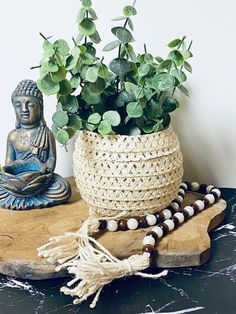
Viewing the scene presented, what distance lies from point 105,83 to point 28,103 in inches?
6.9

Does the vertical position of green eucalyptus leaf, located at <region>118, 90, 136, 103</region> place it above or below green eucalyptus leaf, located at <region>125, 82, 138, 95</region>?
below

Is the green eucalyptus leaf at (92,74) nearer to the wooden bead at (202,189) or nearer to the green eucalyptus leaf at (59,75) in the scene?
the green eucalyptus leaf at (59,75)

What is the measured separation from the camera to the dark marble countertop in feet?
2.32

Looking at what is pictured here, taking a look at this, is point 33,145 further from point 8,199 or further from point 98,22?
point 98,22

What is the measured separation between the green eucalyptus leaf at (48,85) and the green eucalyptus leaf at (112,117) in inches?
3.6

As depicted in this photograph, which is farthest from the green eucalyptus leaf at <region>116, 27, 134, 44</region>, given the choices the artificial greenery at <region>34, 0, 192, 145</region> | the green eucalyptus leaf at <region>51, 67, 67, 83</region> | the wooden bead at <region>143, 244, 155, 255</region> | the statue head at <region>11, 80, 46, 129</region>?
the wooden bead at <region>143, 244, 155, 255</region>

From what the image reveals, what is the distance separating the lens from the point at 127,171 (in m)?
0.85

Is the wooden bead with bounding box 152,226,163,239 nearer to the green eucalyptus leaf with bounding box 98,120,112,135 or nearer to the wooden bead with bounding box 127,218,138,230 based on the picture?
the wooden bead with bounding box 127,218,138,230

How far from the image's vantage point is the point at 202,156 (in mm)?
1129

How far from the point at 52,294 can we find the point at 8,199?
11.0 inches

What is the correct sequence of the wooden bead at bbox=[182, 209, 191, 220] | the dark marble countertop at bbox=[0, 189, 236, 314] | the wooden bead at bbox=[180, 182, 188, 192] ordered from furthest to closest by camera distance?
the wooden bead at bbox=[180, 182, 188, 192], the wooden bead at bbox=[182, 209, 191, 220], the dark marble countertop at bbox=[0, 189, 236, 314]

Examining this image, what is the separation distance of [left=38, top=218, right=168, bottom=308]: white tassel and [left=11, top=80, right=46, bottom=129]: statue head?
0.24 metres

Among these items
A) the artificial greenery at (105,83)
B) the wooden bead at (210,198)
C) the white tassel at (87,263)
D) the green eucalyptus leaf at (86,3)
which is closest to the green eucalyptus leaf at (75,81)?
the artificial greenery at (105,83)

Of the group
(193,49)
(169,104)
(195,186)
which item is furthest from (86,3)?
(195,186)
